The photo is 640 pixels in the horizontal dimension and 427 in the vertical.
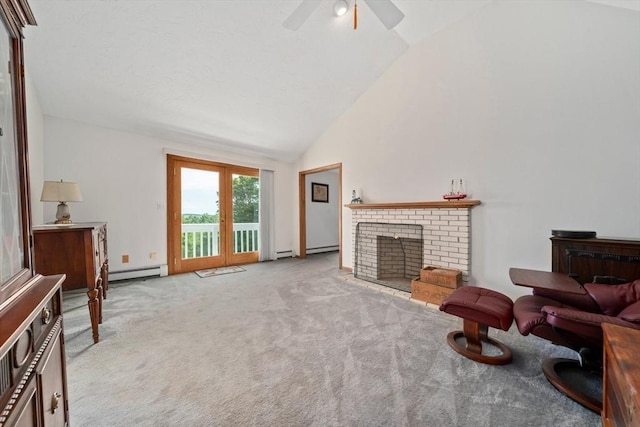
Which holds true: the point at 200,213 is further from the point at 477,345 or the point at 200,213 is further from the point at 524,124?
the point at 524,124

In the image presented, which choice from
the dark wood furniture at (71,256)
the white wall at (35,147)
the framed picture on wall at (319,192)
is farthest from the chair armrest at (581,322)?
the framed picture on wall at (319,192)

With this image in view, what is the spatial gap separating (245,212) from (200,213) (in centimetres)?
87

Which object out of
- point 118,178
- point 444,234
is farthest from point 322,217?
point 118,178

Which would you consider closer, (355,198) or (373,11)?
(373,11)

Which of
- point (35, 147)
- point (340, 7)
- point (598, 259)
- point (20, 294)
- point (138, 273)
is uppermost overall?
point (340, 7)

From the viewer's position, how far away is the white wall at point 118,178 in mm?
3238

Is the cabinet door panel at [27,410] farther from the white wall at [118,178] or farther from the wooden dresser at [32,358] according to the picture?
the white wall at [118,178]

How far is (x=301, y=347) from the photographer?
6.43 feet

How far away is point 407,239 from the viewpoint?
12.4 ft

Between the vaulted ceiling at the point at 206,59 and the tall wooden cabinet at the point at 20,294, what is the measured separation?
68.6 inches

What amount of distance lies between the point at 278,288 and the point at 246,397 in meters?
1.95

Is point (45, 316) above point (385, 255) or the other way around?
above

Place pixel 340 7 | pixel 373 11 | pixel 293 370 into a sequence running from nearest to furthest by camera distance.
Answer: pixel 293 370
pixel 373 11
pixel 340 7

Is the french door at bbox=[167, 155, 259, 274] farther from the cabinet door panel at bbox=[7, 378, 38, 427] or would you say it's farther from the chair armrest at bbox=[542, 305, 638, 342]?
the chair armrest at bbox=[542, 305, 638, 342]
